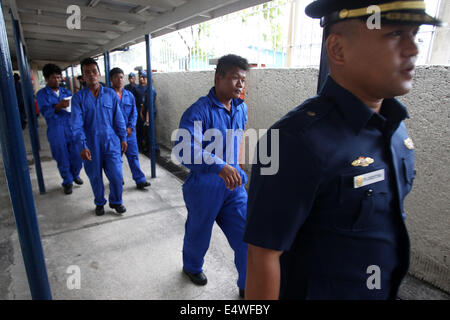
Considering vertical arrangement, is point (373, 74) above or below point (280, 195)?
above

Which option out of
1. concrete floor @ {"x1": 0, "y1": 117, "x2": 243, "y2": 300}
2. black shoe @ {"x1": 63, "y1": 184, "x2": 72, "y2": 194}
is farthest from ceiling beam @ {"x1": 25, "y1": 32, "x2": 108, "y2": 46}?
A: concrete floor @ {"x1": 0, "y1": 117, "x2": 243, "y2": 300}

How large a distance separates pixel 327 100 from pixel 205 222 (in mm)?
1409

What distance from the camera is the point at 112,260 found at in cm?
262

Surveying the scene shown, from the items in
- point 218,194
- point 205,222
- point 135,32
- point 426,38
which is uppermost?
point 135,32

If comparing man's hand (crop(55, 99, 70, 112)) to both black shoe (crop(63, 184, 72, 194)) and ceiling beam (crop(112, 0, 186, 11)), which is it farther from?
ceiling beam (crop(112, 0, 186, 11))

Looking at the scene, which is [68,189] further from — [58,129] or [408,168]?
[408,168]

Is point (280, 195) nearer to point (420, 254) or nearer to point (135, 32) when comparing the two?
point (420, 254)

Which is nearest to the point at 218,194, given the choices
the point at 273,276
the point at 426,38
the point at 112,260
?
the point at 273,276

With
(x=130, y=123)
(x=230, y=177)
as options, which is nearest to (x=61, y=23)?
(x=130, y=123)

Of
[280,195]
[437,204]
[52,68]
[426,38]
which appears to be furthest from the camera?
[52,68]

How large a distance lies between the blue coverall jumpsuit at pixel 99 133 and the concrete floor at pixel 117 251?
0.47 meters

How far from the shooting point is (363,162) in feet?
2.81

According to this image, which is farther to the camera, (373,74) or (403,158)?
(403,158)

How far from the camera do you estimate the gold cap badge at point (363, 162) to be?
84 centimetres
